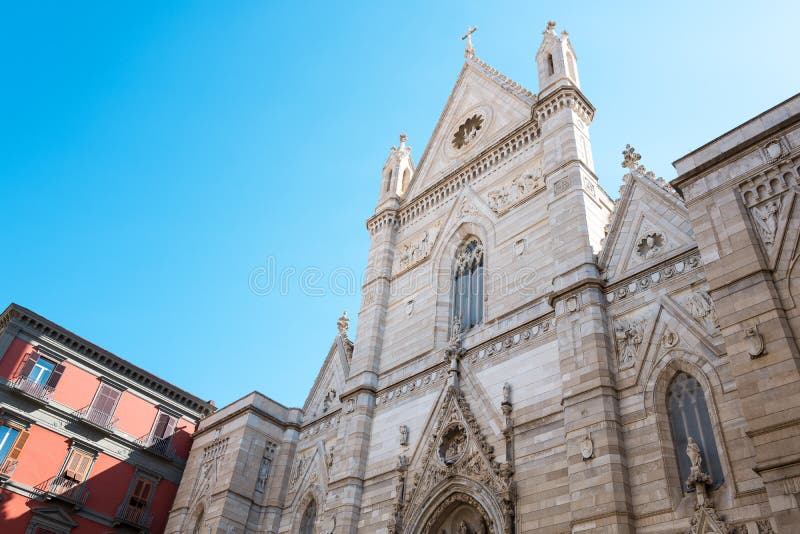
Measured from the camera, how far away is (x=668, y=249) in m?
14.8

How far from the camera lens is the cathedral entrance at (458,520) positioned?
1534 centimetres

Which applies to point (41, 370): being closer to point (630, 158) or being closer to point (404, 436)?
point (404, 436)

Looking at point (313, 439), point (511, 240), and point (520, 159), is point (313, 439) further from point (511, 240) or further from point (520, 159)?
point (520, 159)

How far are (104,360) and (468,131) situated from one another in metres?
16.9

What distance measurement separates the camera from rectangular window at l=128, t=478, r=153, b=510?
2472cm

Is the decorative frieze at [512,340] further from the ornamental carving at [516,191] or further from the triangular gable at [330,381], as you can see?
the triangular gable at [330,381]

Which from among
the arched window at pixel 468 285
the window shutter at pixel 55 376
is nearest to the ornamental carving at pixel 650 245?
the arched window at pixel 468 285

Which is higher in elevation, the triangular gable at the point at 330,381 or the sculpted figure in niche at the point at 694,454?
the triangular gable at the point at 330,381

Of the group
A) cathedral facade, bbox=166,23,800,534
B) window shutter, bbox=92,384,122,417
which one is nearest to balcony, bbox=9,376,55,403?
window shutter, bbox=92,384,122,417

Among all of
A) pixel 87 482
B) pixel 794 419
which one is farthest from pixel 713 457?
pixel 87 482

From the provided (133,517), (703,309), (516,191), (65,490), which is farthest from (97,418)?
(703,309)

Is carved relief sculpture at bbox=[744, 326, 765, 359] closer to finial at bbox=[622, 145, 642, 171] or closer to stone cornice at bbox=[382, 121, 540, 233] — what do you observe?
finial at bbox=[622, 145, 642, 171]

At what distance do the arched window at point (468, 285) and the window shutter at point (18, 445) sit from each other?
1532cm

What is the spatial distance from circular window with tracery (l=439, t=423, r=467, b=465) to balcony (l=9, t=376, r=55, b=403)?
598 inches
